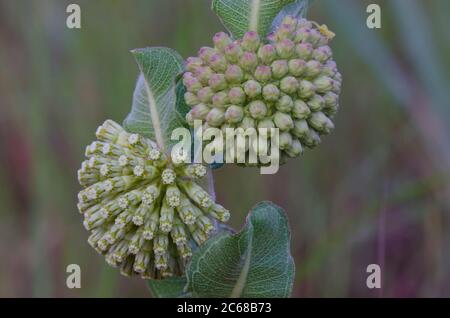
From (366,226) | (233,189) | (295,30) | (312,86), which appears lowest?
(366,226)

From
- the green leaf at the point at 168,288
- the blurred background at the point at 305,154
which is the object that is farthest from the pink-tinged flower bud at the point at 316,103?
the blurred background at the point at 305,154

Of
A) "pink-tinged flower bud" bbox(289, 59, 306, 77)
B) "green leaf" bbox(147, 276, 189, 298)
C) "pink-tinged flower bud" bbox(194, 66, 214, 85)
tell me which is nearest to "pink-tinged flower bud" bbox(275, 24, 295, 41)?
"pink-tinged flower bud" bbox(289, 59, 306, 77)

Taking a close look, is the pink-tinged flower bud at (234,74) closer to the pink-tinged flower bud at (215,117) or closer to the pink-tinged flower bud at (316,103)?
the pink-tinged flower bud at (215,117)

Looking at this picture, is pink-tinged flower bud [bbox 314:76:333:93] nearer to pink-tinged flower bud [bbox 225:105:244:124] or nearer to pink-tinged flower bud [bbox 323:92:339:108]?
pink-tinged flower bud [bbox 323:92:339:108]

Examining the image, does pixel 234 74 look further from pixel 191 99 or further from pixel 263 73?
pixel 191 99

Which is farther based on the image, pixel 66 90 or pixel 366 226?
pixel 66 90

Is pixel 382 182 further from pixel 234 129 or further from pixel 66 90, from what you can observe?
pixel 66 90
